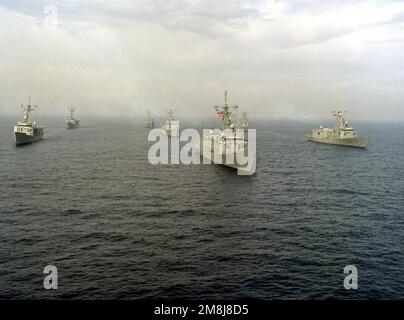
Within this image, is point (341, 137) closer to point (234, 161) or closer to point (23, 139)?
point (234, 161)

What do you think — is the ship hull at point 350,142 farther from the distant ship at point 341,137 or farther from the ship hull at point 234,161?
the ship hull at point 234,161

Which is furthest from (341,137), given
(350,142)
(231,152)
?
(231,152)

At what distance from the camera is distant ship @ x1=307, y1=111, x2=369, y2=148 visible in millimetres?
125581

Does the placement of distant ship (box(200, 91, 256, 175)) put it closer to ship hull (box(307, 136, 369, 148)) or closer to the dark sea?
the dark sea

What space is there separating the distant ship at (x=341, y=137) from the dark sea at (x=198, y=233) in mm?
50137

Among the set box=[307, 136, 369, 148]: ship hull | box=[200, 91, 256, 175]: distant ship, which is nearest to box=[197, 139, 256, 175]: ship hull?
box=[200, 91, 256, 175]: distant ship

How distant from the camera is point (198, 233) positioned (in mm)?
41531

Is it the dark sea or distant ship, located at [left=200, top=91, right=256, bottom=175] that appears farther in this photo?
distant ship, located at [left=200, top=91, right=256, bottom=175]

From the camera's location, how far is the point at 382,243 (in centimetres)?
3869

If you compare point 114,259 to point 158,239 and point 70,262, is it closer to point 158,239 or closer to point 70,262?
point 70,262

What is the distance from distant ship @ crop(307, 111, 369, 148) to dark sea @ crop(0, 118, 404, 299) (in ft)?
164

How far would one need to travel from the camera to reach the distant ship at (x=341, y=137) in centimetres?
12558
